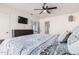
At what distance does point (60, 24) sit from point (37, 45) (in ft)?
1.58

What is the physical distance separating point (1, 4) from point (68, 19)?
103 cm

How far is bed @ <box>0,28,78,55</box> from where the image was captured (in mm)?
1413

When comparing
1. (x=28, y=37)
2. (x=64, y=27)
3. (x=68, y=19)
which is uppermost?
(x=68, y=19)

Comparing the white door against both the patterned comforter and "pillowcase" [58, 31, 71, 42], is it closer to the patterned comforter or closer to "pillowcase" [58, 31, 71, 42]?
the patterned comforter

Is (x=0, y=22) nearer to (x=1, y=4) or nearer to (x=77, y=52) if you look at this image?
(x=1, y=4)

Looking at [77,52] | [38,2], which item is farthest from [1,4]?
[77,52]

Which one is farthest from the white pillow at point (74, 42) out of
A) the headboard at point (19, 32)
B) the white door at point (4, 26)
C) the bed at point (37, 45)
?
the white door at point (4, 26)

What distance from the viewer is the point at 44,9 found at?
145cm

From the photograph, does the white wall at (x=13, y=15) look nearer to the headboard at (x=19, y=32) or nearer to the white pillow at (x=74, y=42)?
the headboard at (x=19, y=32)

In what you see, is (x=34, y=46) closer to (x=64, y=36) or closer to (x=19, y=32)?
(x=19, y=32)

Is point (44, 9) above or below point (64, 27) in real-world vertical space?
above

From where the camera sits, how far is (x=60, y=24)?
1481 millimetres

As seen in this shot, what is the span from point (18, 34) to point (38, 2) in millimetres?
573
